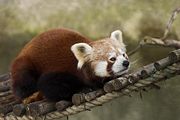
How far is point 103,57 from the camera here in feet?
9.67

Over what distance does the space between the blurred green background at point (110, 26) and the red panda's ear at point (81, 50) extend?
2.55 metres

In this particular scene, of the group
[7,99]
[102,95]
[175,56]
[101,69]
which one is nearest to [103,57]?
[101,69]

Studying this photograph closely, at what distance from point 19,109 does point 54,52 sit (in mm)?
384

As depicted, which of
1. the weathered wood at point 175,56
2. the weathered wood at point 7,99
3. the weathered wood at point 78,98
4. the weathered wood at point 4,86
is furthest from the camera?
the weathered wood at point 4,86

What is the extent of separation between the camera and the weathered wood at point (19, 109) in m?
3.19

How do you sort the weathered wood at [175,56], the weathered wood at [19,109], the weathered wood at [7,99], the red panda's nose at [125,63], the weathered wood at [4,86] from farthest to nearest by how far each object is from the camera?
the weathered wood at [4,86], the weathered wood at [7,99], the weathered wood at [19,109], the red panda's nose at [125,63], the weathered wood at [175,56]

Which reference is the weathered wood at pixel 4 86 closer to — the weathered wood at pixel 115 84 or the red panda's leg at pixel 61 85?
the red panda's leg at pixel 61 85

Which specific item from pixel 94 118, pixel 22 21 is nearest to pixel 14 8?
pixel 22 21

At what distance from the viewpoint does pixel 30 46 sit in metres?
3.30

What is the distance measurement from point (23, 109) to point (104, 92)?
549mm

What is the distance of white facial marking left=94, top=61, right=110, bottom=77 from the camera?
2.92 metres

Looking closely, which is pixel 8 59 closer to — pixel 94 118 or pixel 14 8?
pixel 14 8

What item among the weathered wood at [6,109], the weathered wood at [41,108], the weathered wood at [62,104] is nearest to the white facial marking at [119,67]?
the weathered wood at [62,104]

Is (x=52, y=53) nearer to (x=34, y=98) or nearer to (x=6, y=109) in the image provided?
(x=34, y=98)
